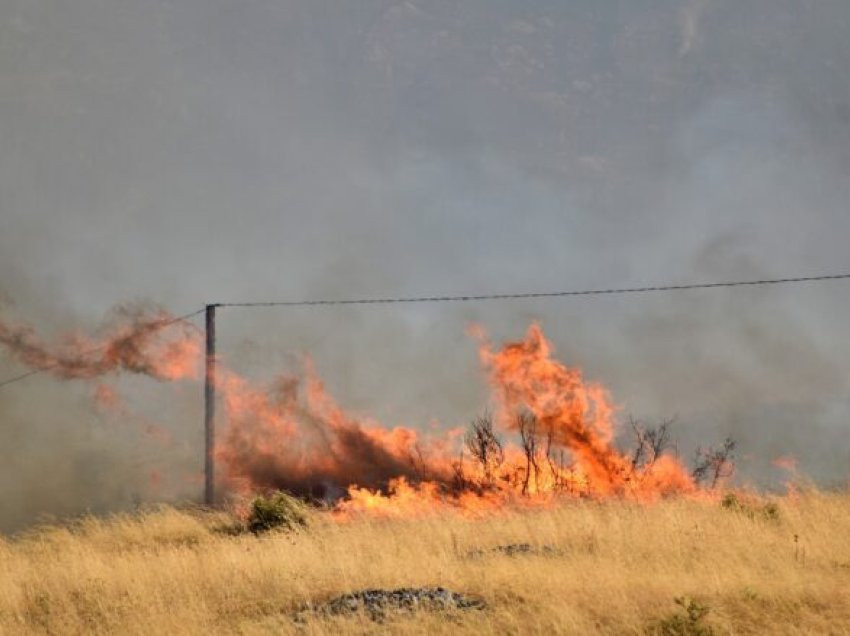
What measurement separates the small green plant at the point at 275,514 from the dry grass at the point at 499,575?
1542 millimetres

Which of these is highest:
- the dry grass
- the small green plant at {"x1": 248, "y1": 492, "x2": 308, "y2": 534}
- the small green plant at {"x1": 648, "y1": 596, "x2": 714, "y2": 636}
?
the small green plant at {"x1": 648, "y1": 596, "x2": 714, "y2": 636}

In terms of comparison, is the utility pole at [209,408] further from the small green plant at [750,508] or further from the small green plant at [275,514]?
the small green plant at [750,508]

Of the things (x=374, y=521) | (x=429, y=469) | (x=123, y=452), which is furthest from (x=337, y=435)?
(x=123, y=452)

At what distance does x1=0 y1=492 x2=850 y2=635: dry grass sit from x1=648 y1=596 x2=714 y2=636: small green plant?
0.17 m

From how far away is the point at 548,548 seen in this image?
46.1 feet

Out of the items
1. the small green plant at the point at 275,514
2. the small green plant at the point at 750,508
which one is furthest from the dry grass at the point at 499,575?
the small green plant at the point at 275,514

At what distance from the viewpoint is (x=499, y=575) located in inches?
433

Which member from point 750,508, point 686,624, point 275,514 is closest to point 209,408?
point 275,514

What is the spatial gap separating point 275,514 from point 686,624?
1282cm

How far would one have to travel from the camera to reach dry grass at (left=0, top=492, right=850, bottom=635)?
9133 mm

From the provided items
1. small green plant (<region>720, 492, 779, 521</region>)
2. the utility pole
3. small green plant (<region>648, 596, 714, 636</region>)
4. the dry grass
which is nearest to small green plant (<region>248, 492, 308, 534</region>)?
the dry grass

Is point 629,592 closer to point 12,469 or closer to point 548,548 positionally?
point 548,548

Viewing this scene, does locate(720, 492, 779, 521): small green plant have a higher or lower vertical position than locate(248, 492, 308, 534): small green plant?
higher

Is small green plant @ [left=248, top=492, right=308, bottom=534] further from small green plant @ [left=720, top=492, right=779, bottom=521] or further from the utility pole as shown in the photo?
small green plant @ [left=720, top=492, right=779, bottom=521]
